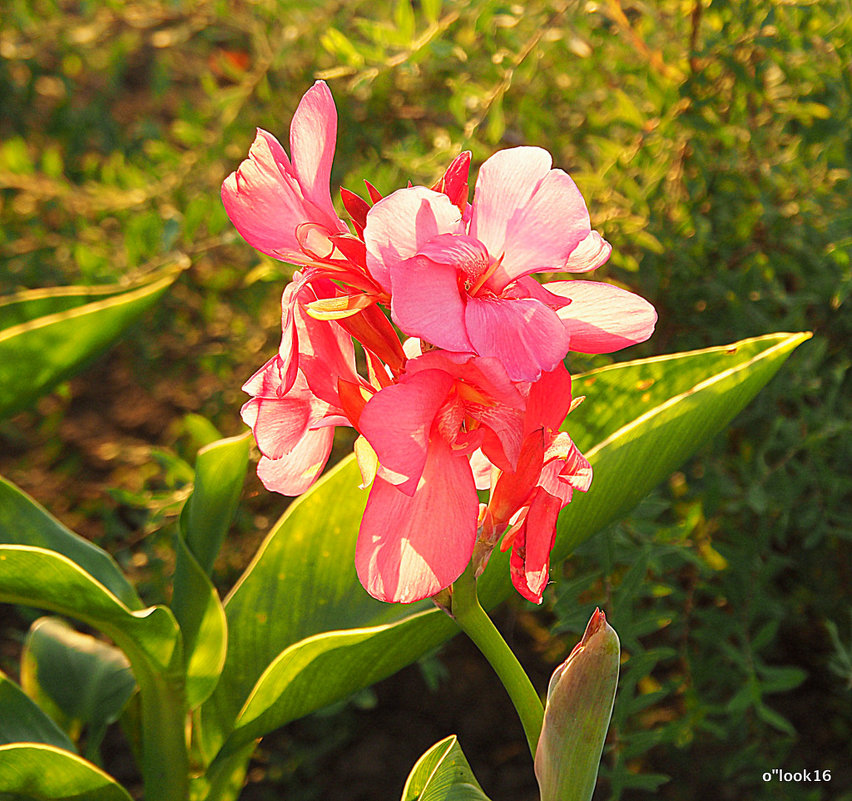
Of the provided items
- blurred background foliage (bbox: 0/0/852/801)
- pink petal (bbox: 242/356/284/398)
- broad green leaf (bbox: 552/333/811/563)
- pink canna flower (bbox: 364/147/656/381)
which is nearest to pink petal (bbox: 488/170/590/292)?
pink canna flower (bbox: 364/147/656/381)

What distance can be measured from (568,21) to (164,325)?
0.78m

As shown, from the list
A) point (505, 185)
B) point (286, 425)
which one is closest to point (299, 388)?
point (286, 425)

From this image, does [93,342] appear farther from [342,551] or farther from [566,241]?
[566,241]

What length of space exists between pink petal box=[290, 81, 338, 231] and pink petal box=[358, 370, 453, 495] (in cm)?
9

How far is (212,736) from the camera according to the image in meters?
0.69

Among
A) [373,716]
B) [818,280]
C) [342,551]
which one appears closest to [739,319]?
[818,280]

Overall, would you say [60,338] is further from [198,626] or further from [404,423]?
[404,423]

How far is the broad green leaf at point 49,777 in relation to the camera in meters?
0.54

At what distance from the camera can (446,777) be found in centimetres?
43

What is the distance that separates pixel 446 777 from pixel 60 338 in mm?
480

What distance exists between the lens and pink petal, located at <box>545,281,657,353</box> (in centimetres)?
35

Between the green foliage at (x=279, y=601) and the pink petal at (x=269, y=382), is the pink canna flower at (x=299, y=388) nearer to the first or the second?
the pink petal at (x=269, y=382)

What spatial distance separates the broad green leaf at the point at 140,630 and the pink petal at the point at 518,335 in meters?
0.34

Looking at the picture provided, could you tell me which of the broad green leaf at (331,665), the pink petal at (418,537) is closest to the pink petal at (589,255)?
the pink petal at (418,537)
